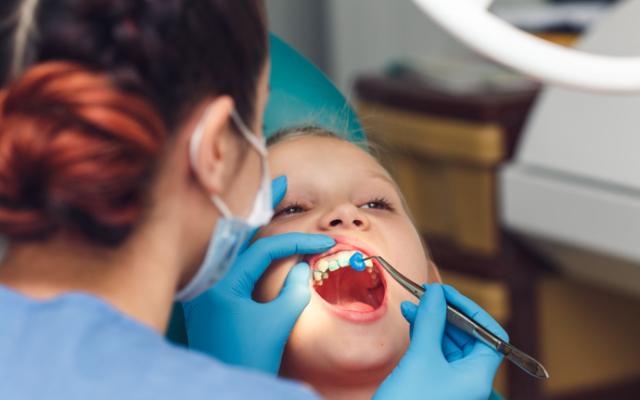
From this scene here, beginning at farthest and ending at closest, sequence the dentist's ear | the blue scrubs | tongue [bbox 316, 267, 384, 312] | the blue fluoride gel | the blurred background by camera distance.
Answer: the blurred background
tongue [bbox 316, 267, 384, 312]
the blue fluoride gel
the dentist's ear
the blue scrubs

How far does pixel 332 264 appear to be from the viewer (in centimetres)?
144

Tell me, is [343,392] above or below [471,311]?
below

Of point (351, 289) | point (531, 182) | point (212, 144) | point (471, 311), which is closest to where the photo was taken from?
point (212, 144)

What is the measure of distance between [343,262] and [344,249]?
29 mm

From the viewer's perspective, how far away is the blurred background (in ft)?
7.33

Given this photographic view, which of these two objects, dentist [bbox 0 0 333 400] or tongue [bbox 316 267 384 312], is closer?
dentist [bbox 0 0 333 400]

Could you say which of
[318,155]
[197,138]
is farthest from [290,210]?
[197,138]

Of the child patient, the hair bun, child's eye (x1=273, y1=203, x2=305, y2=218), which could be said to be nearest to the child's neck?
the child patient

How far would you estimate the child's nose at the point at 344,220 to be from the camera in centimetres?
150

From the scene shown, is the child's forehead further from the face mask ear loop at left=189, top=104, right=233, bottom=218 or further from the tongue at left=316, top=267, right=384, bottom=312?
the face mask ear loop at left=189, top=104, right=233, bottom=218

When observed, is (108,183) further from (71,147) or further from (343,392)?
(343,392)

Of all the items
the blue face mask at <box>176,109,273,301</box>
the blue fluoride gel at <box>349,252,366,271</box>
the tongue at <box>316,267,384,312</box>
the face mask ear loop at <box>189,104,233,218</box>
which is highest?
the face mask ear loop at <box>189,104,233,218</box>

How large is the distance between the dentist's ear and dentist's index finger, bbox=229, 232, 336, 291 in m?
0.35

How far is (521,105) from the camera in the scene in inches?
102
